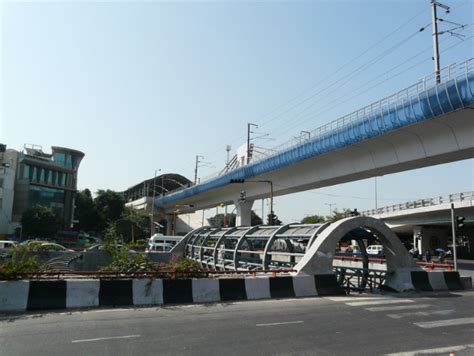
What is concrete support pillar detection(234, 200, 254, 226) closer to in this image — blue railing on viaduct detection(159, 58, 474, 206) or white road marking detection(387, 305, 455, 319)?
blue railing on viaduct detection(159, 58, 474, 206)

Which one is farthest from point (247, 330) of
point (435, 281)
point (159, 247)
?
point (159, 247)

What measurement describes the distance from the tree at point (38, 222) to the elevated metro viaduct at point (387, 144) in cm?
3773

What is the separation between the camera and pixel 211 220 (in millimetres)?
134625

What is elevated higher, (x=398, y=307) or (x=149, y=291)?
(x=149, y=291)

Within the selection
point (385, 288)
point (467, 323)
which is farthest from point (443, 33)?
point (467, 323)

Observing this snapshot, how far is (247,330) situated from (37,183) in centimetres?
7239

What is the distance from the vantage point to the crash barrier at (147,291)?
9758mm

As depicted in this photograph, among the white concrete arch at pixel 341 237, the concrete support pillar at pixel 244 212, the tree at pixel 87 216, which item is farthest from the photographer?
the tree at pixel 87 216

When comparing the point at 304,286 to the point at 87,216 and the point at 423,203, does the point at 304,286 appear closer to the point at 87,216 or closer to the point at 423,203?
the point at 423,203

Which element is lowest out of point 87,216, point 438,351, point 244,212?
point 438,351

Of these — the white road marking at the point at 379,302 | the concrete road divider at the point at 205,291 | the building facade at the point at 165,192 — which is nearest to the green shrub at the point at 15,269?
the concrete road divider at the point at 205,291

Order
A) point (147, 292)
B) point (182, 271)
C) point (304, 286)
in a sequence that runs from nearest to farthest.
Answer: point (147, 292), point (182, 271), point (304, 286)

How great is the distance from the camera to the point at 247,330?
8.30 m

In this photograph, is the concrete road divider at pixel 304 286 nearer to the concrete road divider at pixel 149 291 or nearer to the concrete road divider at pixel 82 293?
the concrete road divider at pixel 149 291
